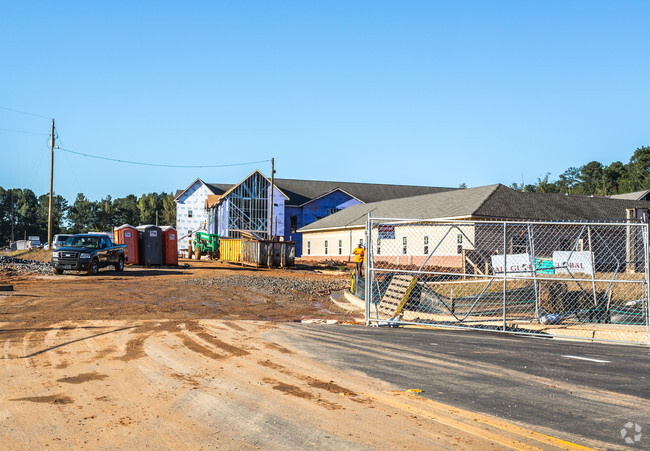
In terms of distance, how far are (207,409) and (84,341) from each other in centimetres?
508

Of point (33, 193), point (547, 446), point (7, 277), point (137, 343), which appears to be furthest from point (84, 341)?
point (33, 193)

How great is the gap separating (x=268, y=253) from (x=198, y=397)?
3181 centimetres

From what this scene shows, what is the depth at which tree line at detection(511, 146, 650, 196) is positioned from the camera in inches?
3063

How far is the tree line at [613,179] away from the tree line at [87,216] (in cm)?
7187

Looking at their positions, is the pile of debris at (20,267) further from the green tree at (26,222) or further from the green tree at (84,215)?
the green tree at (26,222)

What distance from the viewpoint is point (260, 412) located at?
19.2ft

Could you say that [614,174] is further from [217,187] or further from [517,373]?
[517,373]

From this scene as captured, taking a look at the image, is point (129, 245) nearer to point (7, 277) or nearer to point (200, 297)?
point (7, 277)

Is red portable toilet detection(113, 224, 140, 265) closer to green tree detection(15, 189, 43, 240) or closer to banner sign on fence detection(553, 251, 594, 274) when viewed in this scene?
banner sign on fence detection(553, 251, 594, 274)

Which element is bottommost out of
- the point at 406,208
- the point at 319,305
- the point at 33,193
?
the point at 319,305

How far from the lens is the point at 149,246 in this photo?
36.4m

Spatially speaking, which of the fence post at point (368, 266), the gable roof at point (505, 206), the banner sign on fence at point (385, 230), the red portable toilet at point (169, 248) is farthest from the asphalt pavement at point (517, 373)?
the red portable toilet at point (169, 248)

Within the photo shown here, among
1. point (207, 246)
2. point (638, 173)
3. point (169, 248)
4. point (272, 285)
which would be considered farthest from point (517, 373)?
point (638, 173)

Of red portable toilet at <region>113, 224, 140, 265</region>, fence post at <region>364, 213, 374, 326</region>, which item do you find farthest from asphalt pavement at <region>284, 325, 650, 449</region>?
red portable toilet at <region>113, 224, 140, 265</region>
